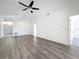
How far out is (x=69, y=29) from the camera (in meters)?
6.85

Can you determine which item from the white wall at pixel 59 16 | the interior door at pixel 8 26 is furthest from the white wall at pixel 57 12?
the interior door at pixel 8 26

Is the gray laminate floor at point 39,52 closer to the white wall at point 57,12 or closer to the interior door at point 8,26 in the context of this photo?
the white wall at point 57,12

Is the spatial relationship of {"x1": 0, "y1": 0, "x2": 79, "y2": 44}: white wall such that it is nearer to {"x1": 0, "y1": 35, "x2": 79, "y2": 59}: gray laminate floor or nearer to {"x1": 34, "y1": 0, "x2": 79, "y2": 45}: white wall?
{"x1": 34, "y1": 0, "x2": 79, "y2": 45}: white wall

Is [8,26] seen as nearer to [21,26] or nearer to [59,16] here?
[21,26]

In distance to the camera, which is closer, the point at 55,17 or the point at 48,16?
the point at 55,17

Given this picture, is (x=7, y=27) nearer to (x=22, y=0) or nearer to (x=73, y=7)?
(x=22, y=0)

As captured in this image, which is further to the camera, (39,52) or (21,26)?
(21,26)

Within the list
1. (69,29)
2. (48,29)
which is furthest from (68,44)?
(48,29)

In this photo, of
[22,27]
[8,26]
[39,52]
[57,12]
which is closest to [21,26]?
[22,27]

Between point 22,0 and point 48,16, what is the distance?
475 cm

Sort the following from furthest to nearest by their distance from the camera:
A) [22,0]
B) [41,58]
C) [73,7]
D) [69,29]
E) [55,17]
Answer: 1. [55,17]
2. [69,29]
3. [73,7]
4. [22,0]
5. [41,58]

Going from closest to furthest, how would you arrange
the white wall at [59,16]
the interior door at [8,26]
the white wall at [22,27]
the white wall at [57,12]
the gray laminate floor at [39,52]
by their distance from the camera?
the gray laminate floor at [39,52] → the white wall at [57,12] → the white wall at [59,16] → the interior door at [8,26] → the white wall at [22,27]

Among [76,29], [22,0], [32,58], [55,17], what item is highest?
[22,0]

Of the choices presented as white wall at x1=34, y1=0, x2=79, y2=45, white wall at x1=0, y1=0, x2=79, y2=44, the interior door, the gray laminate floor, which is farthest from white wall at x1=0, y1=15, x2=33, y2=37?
the gray laminate floor
